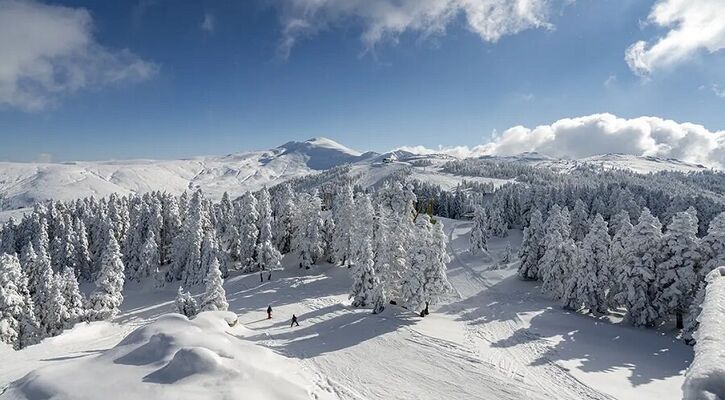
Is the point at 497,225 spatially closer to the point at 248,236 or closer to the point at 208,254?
the point at 248,236

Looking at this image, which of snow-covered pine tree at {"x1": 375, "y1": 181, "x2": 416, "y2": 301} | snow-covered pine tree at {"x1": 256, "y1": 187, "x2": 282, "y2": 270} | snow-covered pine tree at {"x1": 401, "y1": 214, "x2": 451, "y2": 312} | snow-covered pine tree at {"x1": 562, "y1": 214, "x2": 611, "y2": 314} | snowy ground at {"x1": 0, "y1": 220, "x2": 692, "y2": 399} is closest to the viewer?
snowy ground at {"x1": 0, "y1": 220, "x2": 692, "y2": 399}

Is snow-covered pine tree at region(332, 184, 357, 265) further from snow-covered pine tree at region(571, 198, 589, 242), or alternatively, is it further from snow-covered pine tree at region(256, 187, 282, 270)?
snow-covered pine tree at region(571, 198, 589, 242)

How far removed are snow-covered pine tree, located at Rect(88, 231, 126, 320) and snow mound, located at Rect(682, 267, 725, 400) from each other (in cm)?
5781

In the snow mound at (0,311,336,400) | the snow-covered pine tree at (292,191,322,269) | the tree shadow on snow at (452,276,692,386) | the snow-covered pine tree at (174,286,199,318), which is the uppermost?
the snow-covered pine tree at (292,191,322,269)

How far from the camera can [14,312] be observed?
135 ft

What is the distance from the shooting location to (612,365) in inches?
1198

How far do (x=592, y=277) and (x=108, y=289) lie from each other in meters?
58.6

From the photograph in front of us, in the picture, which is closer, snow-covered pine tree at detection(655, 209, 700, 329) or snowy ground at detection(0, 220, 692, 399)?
snowy ground at detection(0, 220, 692, 399)

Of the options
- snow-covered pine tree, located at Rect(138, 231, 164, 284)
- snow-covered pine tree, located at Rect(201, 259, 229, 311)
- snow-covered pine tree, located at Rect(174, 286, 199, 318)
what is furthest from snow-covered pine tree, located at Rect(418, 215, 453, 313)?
snow-covered pine tree, located at Rect(138, 231, 164, 284)

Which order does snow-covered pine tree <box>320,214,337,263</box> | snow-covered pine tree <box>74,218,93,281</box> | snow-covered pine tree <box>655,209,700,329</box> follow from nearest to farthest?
1. snow-covered pine tree <box>655,209,700,329</box>
2. snow-covered pine tree <box>320,214,337,263</box>
3. snow-covered pine tree <box>74,218,93,281</box>

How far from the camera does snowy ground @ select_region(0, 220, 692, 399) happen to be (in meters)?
26.3

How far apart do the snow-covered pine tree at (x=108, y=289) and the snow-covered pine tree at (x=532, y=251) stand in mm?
56629

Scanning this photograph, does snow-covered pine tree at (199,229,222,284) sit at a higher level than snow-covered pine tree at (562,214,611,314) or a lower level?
higher

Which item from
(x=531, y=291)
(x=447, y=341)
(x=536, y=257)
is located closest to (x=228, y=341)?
(x=447, y=341)
